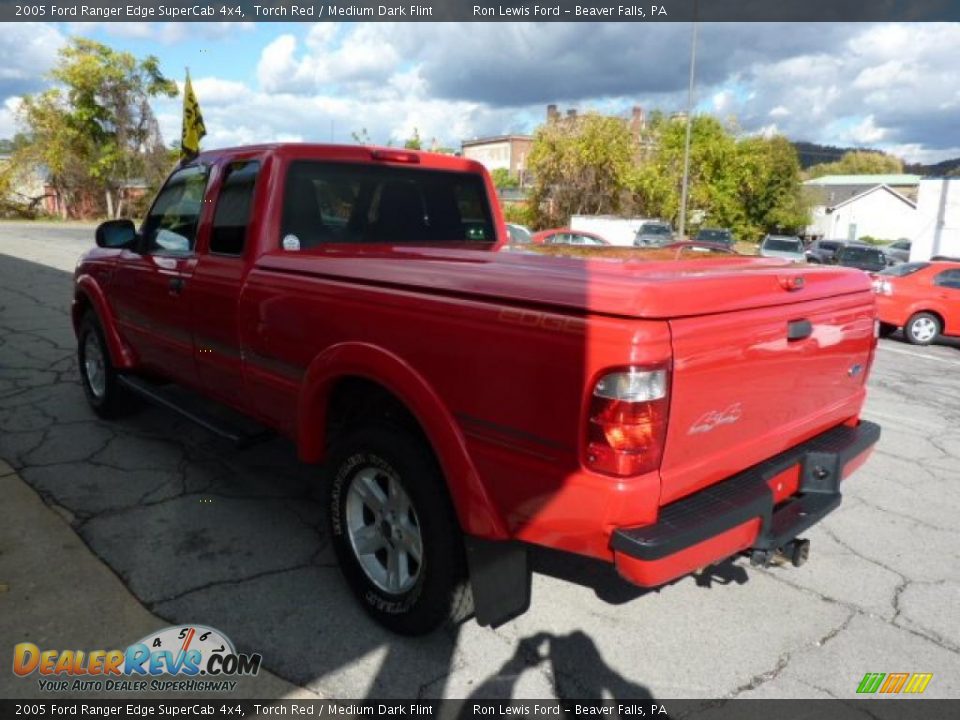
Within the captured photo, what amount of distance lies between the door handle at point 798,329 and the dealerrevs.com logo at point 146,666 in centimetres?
232

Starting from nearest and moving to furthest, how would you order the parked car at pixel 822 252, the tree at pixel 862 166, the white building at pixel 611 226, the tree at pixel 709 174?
the parked car at pixel 822 252 < the white building at pixel 611 226 < the tree at pixel 709 174 < the tree at pixel 862 166

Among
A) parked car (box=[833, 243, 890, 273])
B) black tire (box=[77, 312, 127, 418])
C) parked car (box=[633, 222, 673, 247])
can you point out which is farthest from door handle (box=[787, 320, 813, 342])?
parked car (box=[633, 222, 673, 247])

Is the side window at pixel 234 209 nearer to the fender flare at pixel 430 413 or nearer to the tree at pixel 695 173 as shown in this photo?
the fender flare at pixel 430 413

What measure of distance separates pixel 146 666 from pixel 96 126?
48082mm

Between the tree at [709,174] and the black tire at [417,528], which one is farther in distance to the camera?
the tree at [709,174]

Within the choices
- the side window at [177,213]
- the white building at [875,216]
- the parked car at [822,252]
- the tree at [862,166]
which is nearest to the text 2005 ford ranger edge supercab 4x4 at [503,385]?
the side window at [177,213]

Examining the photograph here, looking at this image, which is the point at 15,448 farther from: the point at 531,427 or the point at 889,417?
the point at 889,417

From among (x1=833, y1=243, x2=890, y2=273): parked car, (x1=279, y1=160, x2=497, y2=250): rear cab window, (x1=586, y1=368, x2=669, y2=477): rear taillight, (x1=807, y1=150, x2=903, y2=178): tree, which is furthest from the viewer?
(x1=807, y1=150, x2=903, y2=178): tree

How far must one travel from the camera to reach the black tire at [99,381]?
512 centimetres

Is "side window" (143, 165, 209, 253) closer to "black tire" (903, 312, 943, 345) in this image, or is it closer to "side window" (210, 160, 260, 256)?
"side window" (210, 160, 260, 256)

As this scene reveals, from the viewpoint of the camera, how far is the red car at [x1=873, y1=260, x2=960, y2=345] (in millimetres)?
11109

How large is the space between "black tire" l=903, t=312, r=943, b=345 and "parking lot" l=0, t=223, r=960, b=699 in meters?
7.52

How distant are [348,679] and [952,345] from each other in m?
12.6

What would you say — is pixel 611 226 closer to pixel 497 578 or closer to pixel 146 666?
pixel 497 578
